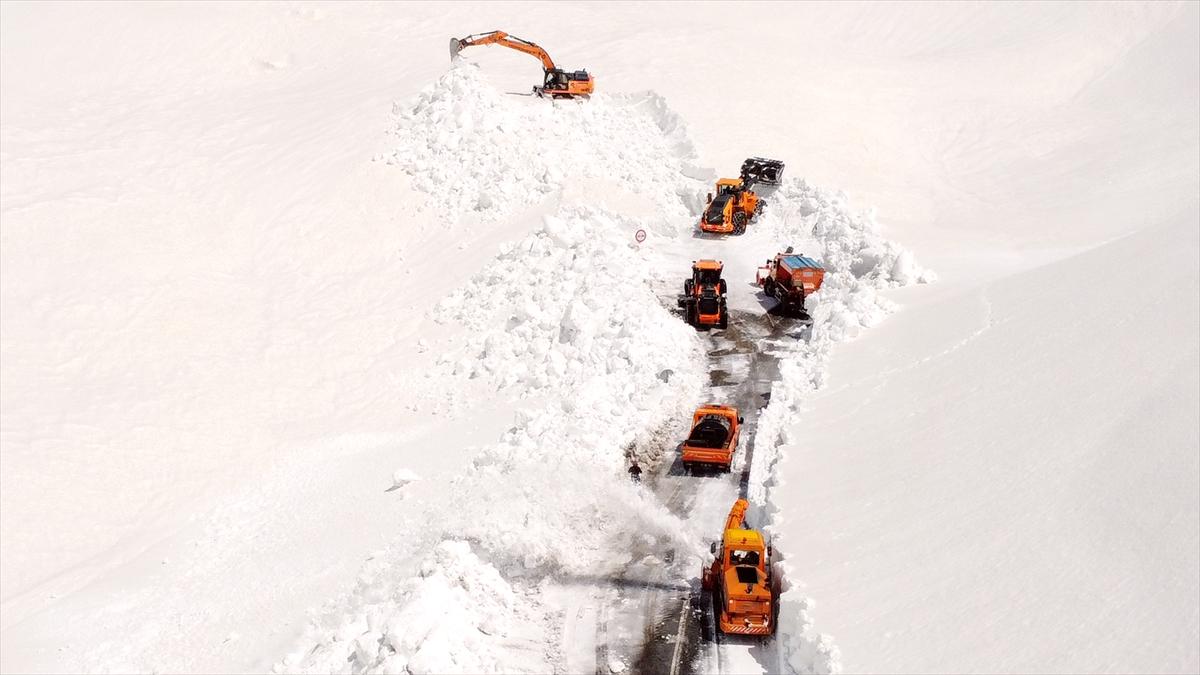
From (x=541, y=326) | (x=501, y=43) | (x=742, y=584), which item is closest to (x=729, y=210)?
(x=541, y=326)

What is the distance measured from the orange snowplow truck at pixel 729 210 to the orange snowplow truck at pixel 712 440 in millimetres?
10869

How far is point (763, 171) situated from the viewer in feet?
104

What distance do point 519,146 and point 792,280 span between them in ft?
37.0

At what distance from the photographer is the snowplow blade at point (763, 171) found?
31.7 metres

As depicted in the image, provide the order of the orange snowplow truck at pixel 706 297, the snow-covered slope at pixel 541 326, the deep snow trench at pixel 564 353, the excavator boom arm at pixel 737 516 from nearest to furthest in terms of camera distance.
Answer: the snow-covered slope at pixel 541 326 → the deep snow trench at pixel 564 353 → the excavator boom arm at pixel 737 516 → the orange snowplow truck at pixel 706 297

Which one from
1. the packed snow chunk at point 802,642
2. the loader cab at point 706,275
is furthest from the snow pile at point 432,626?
A: the loader cab at point 706,275

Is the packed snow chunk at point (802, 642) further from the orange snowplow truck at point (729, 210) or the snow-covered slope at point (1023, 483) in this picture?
the orange snowplow truck at point (729, 210)

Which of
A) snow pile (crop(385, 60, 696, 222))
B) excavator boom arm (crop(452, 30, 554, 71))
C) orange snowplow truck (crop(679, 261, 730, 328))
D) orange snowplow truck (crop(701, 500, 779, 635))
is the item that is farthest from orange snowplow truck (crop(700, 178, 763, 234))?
orange snowplow truck (crop(701, 500, 779, 635))

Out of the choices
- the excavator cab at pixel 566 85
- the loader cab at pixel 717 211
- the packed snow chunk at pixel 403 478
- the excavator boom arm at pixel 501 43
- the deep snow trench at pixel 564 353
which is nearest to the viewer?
the deep snow trench at pixel 564 353

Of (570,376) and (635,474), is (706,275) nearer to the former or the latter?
(570,376)

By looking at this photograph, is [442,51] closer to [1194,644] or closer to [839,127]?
[839,127]

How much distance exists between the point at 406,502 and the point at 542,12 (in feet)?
111

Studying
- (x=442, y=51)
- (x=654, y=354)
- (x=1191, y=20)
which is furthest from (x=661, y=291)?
(x=1191, y=20)

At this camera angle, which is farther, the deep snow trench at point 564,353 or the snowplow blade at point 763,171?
the snowplow blade at point 763,171
